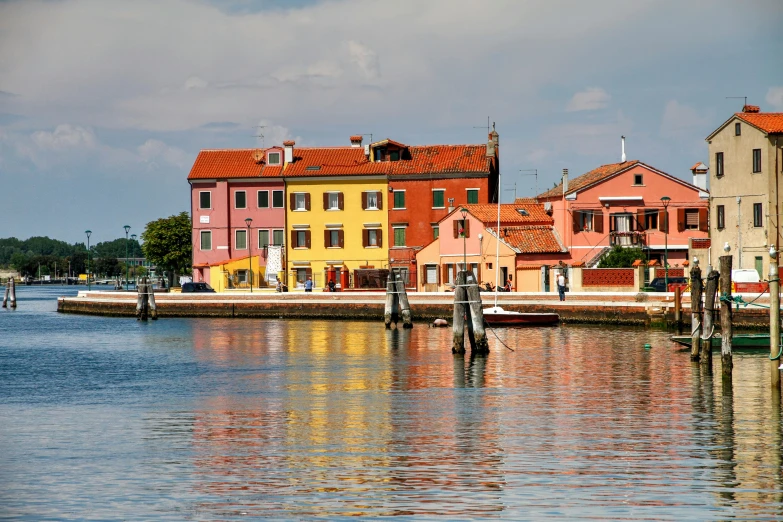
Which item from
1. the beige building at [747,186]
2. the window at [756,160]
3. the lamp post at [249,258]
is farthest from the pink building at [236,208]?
the window at [756,160]

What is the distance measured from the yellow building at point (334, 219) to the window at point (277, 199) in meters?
0.71

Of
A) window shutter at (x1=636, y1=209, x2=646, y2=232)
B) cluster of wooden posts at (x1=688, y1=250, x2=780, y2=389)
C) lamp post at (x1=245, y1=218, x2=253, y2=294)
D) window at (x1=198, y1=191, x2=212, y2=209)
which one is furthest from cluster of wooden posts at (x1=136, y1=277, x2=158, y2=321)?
cluster of wooden posts at (x1=688, y1=250, x2=780, y2=389)

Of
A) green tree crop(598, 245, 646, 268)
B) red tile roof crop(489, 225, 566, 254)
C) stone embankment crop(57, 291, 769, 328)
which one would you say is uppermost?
red tile roof crop(489, 225, 566, 254)

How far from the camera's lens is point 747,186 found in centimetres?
6569

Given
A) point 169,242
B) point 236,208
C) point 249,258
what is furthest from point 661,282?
point 169,242

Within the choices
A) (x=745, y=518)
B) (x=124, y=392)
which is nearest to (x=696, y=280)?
(x=124, y=392)

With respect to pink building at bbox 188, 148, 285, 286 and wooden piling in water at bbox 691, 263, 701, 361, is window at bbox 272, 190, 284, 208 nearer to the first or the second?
pink building at bbox 188, 148, 285, 286

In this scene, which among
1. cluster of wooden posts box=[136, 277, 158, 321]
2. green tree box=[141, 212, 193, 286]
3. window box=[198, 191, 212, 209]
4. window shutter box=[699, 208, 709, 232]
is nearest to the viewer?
cluster of wooden posts box=[136, 277, 158, 321]

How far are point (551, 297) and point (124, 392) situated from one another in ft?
116

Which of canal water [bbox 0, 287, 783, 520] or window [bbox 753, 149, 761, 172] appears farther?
window [bbox 753, 149, 761, 172]

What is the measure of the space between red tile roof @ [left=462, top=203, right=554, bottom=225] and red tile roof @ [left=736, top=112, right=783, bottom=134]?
17.5 metres

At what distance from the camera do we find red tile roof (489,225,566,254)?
7412cm

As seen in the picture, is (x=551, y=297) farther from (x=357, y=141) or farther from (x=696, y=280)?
(x=357, y=141)

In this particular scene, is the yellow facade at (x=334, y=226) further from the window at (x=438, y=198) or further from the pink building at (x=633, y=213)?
the pink building at (x=633, y=213)
